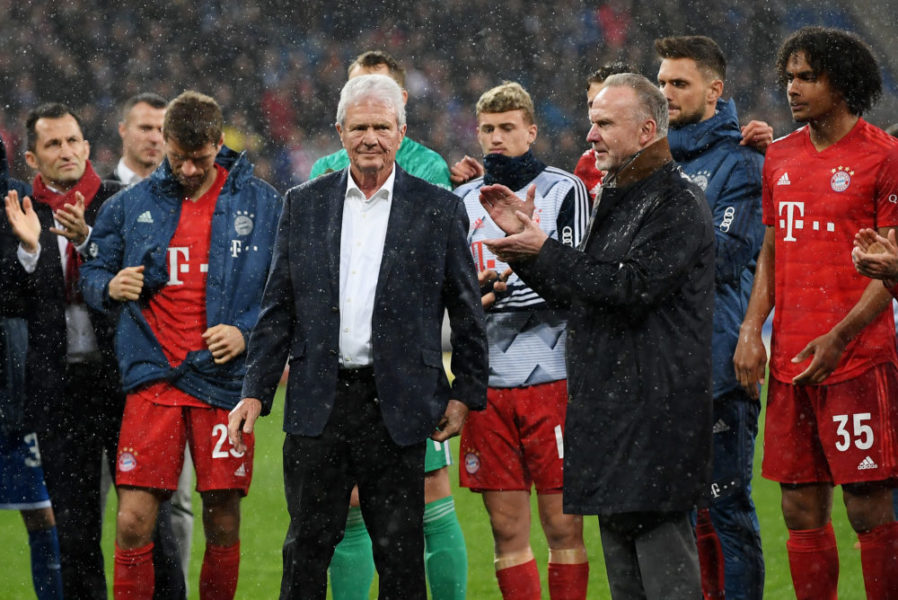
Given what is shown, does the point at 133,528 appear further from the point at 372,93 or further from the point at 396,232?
the point at 372,93

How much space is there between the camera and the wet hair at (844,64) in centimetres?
367

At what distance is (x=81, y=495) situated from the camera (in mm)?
4367

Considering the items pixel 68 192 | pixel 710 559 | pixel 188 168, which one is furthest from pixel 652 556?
pixel 68 192

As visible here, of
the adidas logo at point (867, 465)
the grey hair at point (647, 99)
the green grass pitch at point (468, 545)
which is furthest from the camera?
the green grass pitch at point (468, 545)

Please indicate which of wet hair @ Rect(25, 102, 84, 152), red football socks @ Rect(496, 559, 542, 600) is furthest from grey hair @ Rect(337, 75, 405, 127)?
wet hair @ Rect(25, 102, 84, 152)

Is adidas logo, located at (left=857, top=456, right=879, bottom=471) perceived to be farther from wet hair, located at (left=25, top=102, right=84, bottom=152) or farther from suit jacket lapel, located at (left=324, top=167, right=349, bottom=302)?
wet hair, located at (left=25, top=102, right=84, bottom=152)

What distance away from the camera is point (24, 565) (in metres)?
5.52

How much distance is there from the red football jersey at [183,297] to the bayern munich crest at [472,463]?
968 mm

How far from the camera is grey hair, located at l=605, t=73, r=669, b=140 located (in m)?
3.10

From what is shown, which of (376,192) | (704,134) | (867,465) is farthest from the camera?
(704,134)

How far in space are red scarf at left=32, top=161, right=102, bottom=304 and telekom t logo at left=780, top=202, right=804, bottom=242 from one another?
253cm

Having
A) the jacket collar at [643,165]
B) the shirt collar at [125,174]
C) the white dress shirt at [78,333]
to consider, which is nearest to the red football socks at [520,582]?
the jacket collar at [643,165]

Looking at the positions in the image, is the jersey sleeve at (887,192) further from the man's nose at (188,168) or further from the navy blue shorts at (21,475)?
the navy blue shorts at (21,475)

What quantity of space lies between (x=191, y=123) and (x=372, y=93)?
0.99m
